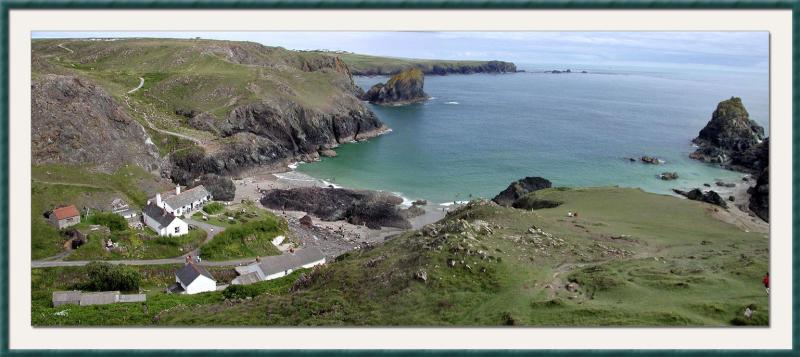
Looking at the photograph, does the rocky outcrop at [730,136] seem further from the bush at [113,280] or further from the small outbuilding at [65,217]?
the small outbuilding at [65,217]

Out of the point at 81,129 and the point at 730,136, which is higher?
the point at 730,136

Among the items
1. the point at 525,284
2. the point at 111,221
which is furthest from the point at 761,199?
the point at 111,221

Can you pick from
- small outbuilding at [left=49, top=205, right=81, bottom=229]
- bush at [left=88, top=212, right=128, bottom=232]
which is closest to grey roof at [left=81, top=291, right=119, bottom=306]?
bush at [left=88, top=212, right=128, bottom=232]

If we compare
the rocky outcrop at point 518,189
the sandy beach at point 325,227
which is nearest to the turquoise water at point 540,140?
the rocky outcrop at point 518,189

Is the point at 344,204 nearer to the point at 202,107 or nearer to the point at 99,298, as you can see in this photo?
the point at 99,298

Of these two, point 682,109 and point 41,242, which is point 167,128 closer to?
point 41,242

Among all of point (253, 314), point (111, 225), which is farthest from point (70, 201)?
point (253, 314)
